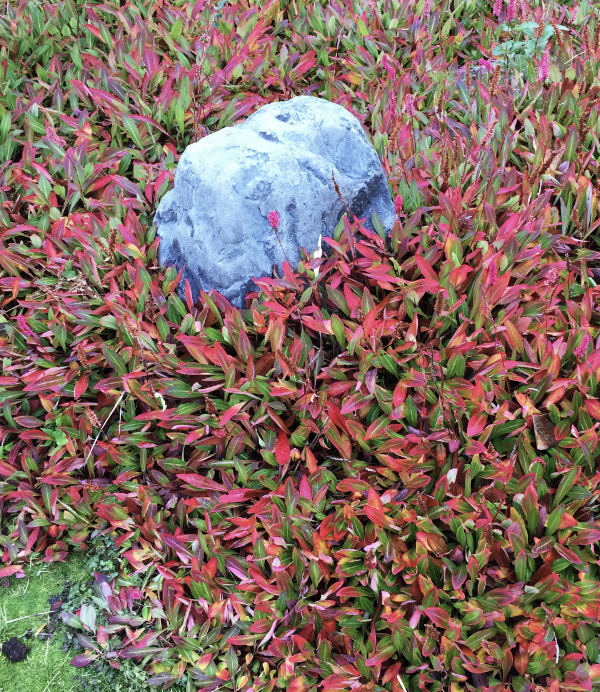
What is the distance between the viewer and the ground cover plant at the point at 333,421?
8.14 ft

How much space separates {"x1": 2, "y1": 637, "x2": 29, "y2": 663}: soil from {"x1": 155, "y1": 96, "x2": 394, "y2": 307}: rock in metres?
1.70

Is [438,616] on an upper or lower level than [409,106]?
lower

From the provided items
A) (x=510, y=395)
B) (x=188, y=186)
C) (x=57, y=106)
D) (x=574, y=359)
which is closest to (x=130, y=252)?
(x=188, y=186)

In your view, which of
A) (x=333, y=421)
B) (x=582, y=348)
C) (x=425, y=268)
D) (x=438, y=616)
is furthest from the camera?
(x=425, y=268)

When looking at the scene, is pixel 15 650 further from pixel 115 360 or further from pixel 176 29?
pixel 176 29

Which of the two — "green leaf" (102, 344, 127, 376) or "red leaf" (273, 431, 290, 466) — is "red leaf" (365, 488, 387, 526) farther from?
"green leaf" (102, 344, 127, 376)

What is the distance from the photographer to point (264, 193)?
2.99 meters

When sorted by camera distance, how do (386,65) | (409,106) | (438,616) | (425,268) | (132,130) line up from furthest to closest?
(386,65)
(132,130)
(409,106)
(425,268)
(438,616)

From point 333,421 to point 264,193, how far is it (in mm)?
1088

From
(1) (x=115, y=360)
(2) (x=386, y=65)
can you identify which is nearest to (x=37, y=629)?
(1) (x=115, y=360)

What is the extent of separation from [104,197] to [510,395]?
2401 mm

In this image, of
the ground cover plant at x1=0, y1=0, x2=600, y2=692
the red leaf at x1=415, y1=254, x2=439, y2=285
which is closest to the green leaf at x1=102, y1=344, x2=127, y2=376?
the ground cover plant at x1=0, y1=0, x2=600, y2=692

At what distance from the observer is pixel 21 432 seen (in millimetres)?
3061

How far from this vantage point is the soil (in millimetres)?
2674
